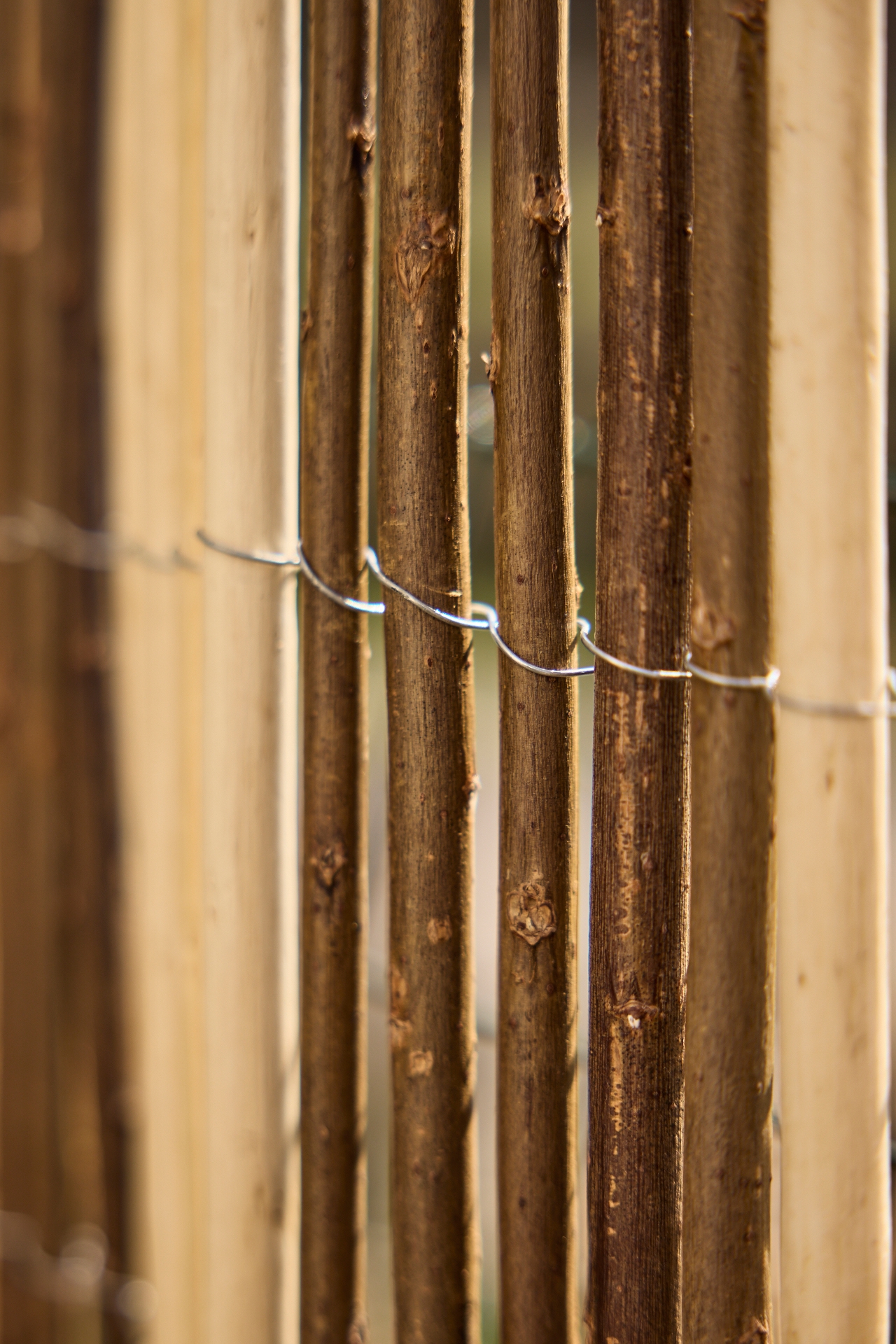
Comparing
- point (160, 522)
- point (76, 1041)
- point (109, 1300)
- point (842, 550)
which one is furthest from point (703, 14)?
point (109, 1300)

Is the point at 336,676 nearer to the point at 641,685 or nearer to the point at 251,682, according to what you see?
the point at 251,682

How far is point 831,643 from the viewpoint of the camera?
50 centimetres

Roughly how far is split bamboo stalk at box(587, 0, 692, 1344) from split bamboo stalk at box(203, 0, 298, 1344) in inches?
9.4

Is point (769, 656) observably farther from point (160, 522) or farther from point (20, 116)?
point (20, 116)

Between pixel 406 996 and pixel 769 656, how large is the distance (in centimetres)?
34

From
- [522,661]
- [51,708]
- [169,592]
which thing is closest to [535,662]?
[522,661]

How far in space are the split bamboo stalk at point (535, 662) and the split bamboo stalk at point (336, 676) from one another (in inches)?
4.4

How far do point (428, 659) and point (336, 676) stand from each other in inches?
3.6

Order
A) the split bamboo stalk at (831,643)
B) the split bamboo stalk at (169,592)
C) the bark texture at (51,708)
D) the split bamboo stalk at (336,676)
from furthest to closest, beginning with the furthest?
the bark texture at (51,708), the split bamboo stalk at (169,592), the split bamboo stalk at (336,676), the split bamboo stalk at (831,643)

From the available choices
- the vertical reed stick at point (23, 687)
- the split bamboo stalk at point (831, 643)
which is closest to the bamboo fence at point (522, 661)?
the split bamboo stalk at point (831, 643)

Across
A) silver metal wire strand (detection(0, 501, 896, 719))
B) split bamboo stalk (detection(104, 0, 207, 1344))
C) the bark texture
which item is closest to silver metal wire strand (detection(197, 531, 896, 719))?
silver metal wire strand (detection(0, 501, 896, 719))

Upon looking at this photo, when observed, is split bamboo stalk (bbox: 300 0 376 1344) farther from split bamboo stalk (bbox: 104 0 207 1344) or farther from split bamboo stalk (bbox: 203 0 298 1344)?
split bamboo stalk (bbox: 104 0 207 1344)

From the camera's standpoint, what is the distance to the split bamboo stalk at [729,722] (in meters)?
0.49

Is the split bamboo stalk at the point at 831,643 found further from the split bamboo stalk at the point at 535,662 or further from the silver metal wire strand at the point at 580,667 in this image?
the split bamboo stalk at the point at 535,662
